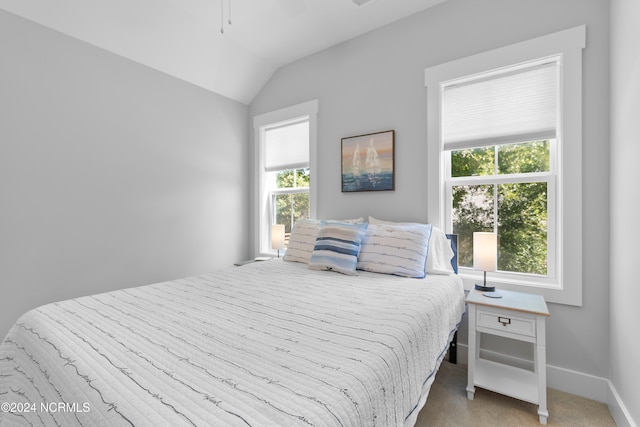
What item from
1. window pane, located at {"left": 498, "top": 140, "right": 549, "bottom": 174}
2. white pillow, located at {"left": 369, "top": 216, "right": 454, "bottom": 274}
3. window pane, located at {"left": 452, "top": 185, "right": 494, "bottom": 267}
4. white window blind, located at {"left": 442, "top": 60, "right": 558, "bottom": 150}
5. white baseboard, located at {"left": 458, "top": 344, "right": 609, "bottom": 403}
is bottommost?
white baseboard, located at {"left": 458, "top": 344, "right": 609, "bottom": 403}

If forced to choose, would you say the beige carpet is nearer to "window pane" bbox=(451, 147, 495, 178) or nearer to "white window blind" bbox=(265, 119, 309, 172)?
"window pane" bbox=(451, 147, 495, 178)

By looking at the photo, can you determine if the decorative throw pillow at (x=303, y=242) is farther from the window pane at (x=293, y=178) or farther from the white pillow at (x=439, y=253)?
the white pillow at (x=439, y=253)

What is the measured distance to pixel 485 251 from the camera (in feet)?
6.63

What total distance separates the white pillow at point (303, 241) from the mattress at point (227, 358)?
915mm

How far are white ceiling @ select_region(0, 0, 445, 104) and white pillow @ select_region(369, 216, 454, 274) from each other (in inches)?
80.0

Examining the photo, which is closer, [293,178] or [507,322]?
[507,322]

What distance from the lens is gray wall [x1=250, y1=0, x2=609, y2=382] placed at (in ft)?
6.21

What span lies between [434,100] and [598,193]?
4.42ft

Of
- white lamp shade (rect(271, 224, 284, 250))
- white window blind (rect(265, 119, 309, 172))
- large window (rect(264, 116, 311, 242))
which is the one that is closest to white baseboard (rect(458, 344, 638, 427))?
white lamp shade (rect(271, 224, 284, 250))

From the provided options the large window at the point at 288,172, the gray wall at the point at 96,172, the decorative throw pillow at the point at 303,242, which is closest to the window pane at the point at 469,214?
the decorative throw pillow at the point at 303,242

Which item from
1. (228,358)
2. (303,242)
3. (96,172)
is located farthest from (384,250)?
(96,172)

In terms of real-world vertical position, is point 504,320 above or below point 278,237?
below

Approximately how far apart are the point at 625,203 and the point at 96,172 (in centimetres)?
387

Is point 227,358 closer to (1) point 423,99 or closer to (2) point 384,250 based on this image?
(2) point 384,250
